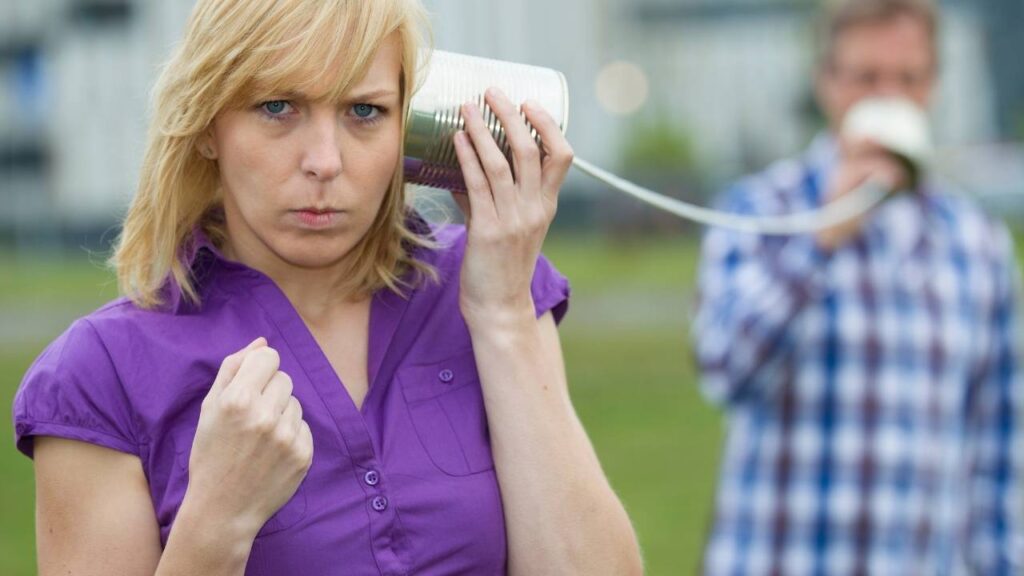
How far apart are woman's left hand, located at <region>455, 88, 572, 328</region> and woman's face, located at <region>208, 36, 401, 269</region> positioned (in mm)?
128

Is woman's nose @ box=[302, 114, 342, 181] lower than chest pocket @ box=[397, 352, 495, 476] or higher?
higher

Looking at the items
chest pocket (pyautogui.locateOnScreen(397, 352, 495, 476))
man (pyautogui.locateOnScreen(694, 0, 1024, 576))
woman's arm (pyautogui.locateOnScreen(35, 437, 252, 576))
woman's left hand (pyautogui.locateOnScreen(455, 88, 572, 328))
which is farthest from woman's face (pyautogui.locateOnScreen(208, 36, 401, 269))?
man (pyautogui.locateOnScreen(694, 0, 1024, 576))

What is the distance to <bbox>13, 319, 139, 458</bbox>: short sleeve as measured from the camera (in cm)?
200

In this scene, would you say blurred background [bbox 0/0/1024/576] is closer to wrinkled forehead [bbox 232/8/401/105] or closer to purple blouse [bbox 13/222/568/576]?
purple blouse [bbox 13/222/568/576]

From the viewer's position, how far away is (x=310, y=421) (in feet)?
6.92

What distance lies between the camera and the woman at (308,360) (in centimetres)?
201

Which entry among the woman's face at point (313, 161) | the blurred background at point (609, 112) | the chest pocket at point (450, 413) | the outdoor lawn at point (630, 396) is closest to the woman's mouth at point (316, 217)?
the woman's face at point (313, 161)

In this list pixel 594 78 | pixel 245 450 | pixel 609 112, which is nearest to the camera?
pixel 245 450

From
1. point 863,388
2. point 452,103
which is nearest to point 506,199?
point 452,103

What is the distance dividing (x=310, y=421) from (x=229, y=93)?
Answer: 0.49 meters

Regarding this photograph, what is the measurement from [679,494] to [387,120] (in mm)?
7981

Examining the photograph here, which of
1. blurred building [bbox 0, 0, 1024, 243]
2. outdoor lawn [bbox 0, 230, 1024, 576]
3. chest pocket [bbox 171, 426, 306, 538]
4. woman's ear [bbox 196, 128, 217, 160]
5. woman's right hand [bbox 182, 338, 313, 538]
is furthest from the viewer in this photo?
blurred building [bbox 0, 0, 1024, 243]

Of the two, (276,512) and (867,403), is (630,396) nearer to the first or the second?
(867,403)

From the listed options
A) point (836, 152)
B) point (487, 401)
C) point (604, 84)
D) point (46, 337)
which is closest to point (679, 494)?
point (836, 152)
